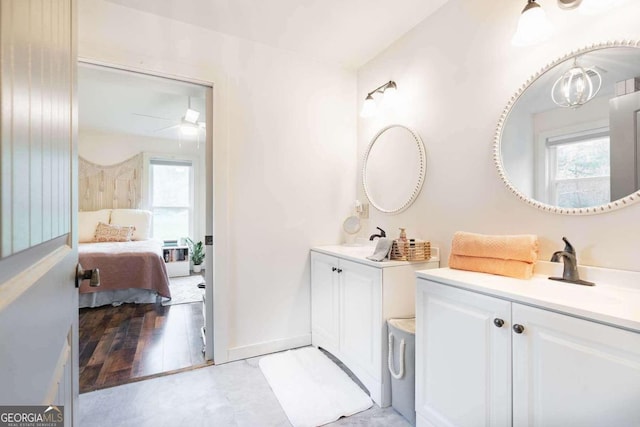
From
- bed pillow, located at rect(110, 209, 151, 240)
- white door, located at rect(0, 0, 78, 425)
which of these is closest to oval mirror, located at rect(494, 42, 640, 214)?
white door, located at rect(0, 0, 78, 425)

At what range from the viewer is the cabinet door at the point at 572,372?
2.85 ft

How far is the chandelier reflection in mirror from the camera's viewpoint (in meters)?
1.30

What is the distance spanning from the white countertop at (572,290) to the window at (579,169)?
31cm

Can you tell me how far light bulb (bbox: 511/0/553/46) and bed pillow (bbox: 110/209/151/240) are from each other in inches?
213

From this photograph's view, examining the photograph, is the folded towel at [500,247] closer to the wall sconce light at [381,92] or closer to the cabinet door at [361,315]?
the cabinet door at [361,315]

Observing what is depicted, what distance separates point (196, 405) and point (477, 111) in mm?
2405

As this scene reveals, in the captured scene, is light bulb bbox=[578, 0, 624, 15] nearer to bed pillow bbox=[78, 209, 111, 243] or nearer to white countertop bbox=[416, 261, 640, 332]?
white countertop bbox=[416, 261, 640, 332]

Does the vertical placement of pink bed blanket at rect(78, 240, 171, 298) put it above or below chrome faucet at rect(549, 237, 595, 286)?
below

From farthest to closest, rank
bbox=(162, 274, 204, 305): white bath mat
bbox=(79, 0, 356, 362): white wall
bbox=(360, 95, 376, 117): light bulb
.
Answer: bbox=(162, 274, 204, 305): white bath mat → bbox=(360, 95, 376, 117): light bulb → bbox=(79, 0, 356, 362): white wall

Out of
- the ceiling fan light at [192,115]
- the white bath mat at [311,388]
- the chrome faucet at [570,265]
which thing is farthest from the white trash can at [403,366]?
the ceiling fan light at [192,115]

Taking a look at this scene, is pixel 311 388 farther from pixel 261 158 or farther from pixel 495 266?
pixel 261 158

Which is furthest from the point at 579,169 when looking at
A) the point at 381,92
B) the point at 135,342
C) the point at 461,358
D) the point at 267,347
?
the point at 135,342

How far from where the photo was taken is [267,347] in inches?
96.0

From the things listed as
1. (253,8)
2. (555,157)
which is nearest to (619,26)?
(555,157)
